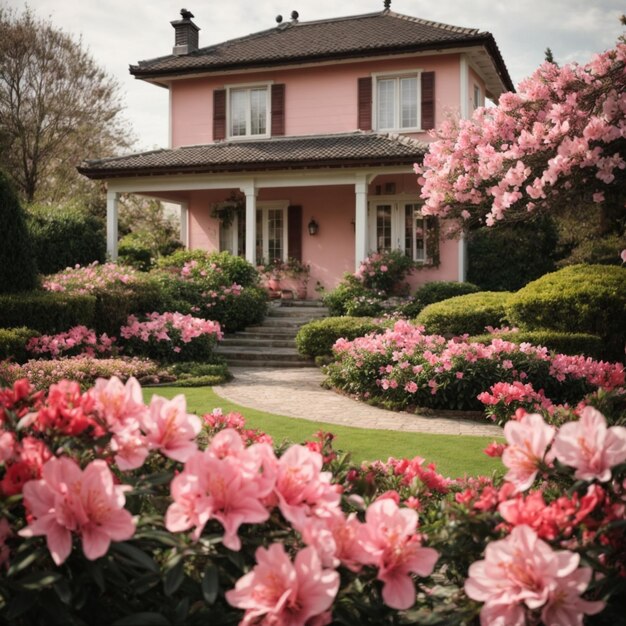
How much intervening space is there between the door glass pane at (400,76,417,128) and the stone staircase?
220 inches

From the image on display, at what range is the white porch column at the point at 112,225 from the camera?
60.7ft

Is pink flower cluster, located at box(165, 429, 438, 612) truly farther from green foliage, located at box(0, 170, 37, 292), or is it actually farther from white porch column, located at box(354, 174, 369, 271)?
white porch column, located at box(354, 174, 369, 271)

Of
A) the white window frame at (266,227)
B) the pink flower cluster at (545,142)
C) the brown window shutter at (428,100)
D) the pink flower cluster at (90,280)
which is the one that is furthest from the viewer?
the white window frame at (266,227)

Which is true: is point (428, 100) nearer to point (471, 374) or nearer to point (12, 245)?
point (12, 245)

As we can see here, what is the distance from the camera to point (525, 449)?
6.08 ft

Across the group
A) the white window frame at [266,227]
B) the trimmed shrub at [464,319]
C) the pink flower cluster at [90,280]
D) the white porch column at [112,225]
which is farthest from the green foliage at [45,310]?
the white window frame at [266,227]

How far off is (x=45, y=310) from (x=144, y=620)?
10.4 metres

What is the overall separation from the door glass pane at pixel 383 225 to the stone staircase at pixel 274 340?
253 cm

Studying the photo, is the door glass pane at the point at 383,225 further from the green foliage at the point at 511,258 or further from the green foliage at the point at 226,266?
the green foliage at the point at 226,266

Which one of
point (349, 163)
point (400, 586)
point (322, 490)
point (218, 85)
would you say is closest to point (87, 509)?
point (322, 490)

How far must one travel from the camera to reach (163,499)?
1.90m

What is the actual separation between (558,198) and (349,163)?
10.9m

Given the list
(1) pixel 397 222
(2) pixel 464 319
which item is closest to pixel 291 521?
(2) pixel 464 319

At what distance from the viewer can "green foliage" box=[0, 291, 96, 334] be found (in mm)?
10930
